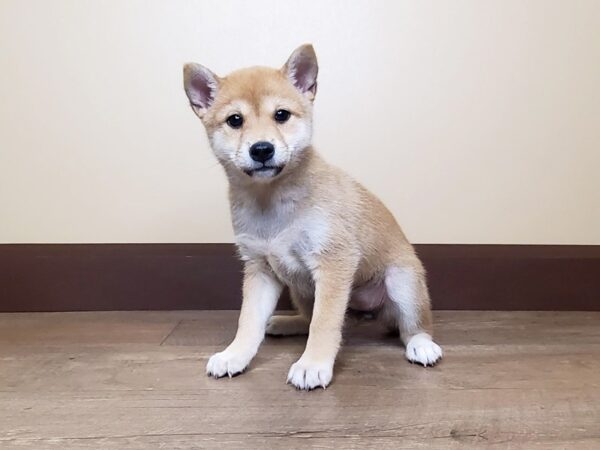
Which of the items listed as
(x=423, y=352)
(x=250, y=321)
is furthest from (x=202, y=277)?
(x=423, y=352)

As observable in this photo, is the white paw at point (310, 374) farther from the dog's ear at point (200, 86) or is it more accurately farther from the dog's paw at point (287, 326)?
the dog's ear at point (200, 86)

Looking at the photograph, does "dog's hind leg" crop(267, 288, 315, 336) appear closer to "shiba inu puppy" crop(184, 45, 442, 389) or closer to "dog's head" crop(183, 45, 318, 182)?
"shiba inu puppy" crop(184, 45, 442, 389)

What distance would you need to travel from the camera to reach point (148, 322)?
5.65 feet

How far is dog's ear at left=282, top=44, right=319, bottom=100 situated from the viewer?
1324 millimetres

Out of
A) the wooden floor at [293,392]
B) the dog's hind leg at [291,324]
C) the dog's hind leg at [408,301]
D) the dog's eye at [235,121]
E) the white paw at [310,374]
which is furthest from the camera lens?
the dog's hind leg at [291,324]

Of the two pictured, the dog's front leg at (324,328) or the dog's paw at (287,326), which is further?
the dog's paw at (287,326)

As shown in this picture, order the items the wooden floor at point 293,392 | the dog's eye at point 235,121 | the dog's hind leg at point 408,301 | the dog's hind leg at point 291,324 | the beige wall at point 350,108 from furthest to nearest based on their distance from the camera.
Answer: the beige wall at point 350,108 < the dog's hind leg at point 291,324 < the dog's hind leg at point 408,301 < the dog's eye at point 235,121 < the wooden floor at point 293,392

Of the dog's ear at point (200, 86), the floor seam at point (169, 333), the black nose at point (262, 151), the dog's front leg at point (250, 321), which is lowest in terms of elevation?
the floor seam at point (169, 333)

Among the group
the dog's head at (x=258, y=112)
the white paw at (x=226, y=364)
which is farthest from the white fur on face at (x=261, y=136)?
the white paw at (x=226, y=364)

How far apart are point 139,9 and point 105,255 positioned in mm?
731

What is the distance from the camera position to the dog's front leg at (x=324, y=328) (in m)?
1.18

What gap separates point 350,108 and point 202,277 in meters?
0.68

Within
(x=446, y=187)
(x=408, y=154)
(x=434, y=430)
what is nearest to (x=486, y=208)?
(x=446, y=187)

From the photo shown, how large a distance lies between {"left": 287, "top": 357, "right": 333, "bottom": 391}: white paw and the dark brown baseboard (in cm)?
69
